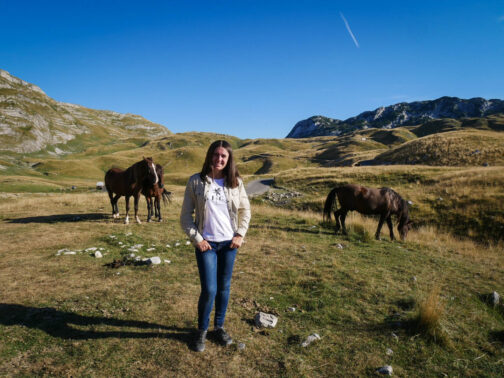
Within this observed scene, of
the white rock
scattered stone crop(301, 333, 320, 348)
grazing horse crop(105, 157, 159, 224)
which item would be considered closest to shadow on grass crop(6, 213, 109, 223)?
grazing horse crop(105, 157, 159, 224)

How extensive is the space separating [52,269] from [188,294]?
12.7 ft

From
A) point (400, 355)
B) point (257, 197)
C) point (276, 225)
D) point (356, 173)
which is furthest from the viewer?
point (356, 173)

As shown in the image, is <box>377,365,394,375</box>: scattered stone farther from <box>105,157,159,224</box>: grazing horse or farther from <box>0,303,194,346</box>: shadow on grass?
<box>105,157,159,224</box>: grazing horse

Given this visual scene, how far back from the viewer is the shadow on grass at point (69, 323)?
3.80 m

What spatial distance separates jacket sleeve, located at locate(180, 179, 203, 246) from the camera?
3.29 metres

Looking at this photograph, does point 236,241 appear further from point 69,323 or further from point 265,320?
point 69,323

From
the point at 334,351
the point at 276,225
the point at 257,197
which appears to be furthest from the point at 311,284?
the point at 257,197

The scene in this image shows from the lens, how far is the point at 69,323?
4.02 metres

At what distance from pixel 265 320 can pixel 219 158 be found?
9.87 feet

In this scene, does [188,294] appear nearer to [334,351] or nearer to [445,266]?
[334,351]

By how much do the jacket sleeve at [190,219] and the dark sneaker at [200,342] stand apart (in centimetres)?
144

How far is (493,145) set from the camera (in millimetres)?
41781

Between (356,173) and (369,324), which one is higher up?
(356,173)

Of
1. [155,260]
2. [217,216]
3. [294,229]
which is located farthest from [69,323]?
[294,229]
